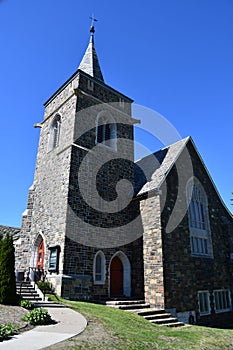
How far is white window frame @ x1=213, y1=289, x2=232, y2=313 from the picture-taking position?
1692 centimetres

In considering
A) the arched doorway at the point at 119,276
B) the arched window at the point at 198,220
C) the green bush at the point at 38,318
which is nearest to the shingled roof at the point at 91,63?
the arched window at the point at 198,220

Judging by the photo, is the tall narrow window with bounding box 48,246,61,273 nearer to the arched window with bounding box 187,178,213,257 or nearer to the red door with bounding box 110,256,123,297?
the red door with bounding box 110,256,123,297

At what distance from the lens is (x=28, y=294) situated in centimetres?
1233

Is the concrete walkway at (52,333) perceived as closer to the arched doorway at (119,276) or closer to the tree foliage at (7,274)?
the tree foliage at (7,274)

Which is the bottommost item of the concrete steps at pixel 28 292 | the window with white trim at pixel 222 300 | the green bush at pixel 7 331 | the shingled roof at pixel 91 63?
the window with white trim at pixel 222 300

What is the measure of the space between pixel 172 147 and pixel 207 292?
391 inches

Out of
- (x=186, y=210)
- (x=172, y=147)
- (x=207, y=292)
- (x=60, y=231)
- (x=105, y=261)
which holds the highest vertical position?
(x=172, y=147)

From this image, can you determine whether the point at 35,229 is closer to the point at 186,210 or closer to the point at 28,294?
the point at 28,294

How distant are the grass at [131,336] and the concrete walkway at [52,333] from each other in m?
0.31

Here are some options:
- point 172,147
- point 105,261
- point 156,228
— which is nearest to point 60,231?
point 105,261

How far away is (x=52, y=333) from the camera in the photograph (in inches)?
287

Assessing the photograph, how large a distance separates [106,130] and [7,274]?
11.6 meters

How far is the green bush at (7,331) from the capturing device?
6629 mm

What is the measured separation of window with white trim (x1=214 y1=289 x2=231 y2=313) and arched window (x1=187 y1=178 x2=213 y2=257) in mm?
2432
